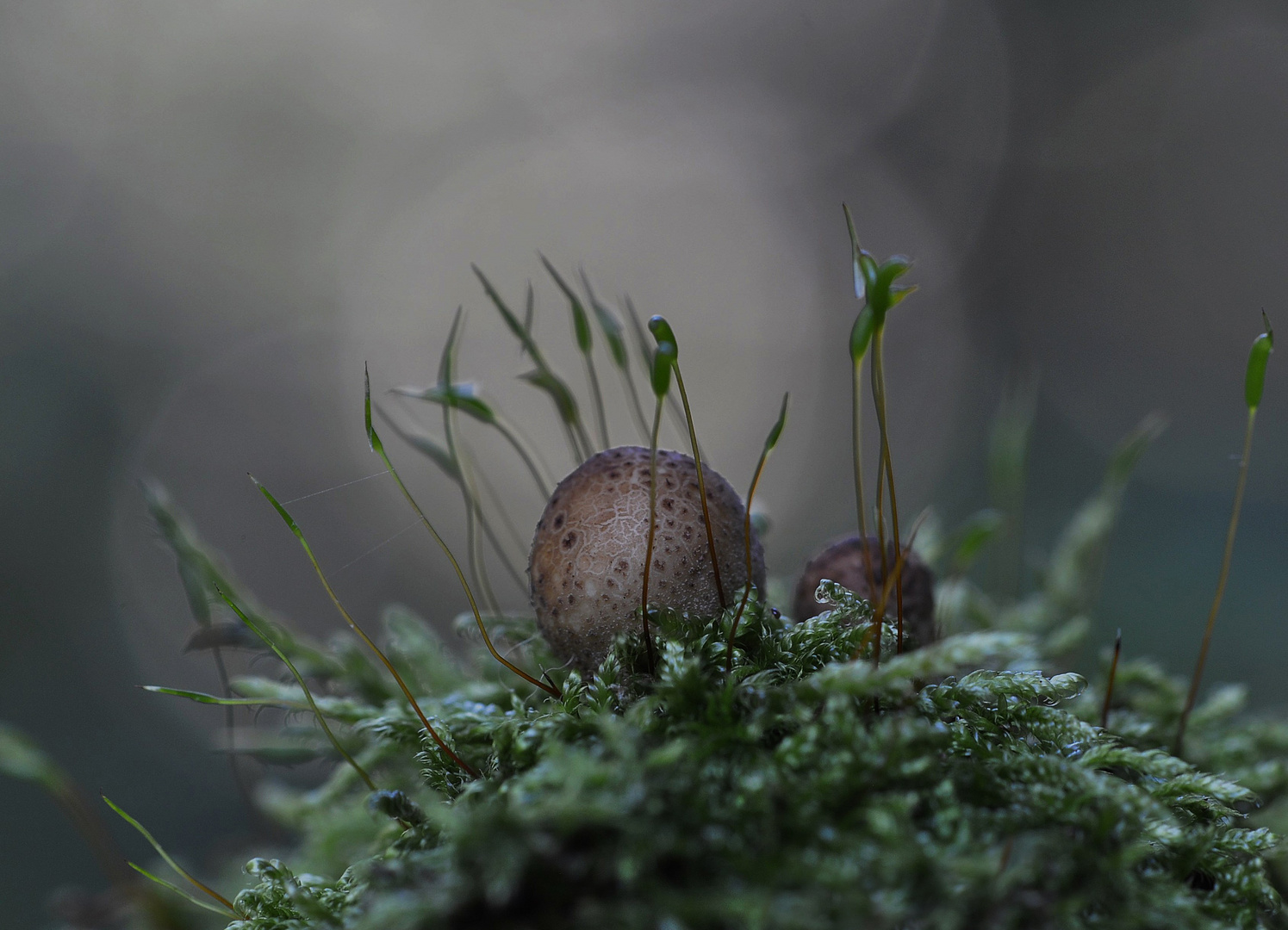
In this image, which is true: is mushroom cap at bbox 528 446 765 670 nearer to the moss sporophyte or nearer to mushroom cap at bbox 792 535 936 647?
the moss sporophyte

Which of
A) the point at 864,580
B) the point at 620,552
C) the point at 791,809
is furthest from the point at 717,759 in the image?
the point at 864,580

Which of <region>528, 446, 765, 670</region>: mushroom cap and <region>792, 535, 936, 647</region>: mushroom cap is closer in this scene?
<region>528, 446, 765, 670</region>: mushroom cap

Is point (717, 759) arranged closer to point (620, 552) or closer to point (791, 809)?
point (791, 809)

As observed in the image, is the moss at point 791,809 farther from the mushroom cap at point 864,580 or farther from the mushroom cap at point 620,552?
the mushroom cap at point 864,580

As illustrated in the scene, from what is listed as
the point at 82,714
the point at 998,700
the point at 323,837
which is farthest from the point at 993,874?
the point at 82,714

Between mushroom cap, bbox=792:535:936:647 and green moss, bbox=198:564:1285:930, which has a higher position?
mushroom cap, bbox=792:535:936:647

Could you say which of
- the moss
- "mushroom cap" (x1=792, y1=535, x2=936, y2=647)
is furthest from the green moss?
"mushroom cap" (x1=792, y1=535, x2=936, y2=647)

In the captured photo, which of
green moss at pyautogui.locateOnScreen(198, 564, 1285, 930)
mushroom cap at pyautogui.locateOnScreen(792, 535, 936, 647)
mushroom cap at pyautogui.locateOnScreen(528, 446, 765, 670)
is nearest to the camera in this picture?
green moss at pyautogui.locateOnScreen(198, 564, 1285, 930)
